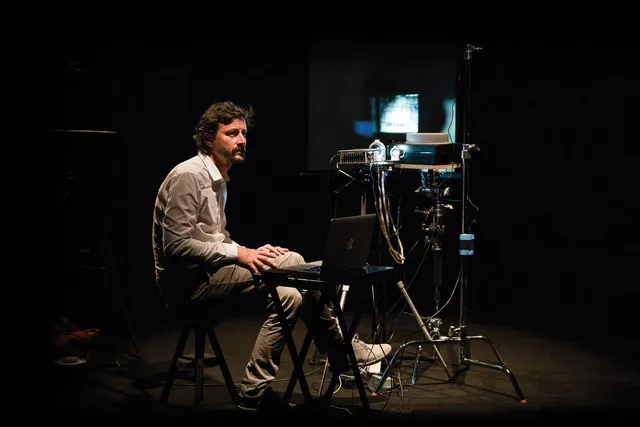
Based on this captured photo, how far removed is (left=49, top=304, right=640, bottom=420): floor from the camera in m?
3.72

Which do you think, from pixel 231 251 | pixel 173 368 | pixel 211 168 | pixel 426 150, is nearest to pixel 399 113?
pixel 426 150

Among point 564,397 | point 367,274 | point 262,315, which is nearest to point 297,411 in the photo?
point 367,274

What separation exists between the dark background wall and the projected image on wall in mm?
478

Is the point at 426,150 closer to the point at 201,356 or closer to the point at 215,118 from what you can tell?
the point at 215,118

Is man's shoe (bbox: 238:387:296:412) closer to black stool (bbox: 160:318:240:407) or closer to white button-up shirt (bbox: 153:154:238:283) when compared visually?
black stool (bbox: 160:318:240:407)

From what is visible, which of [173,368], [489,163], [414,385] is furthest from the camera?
[489,163]

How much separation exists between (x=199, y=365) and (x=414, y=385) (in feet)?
4.03

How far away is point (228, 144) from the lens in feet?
12.9

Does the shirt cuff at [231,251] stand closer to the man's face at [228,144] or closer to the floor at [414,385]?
the man's face at [228,144]

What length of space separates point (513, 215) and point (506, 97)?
1014mm

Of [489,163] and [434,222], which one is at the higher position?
[489,163]

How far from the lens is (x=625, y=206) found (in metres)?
6.29

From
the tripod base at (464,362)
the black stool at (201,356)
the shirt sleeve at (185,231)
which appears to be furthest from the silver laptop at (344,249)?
the tripod base at (464,362)

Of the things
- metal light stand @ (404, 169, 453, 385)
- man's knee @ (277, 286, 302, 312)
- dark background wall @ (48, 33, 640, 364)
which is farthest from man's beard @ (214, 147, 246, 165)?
dark background wall @ (48, 33, 640, 364)
